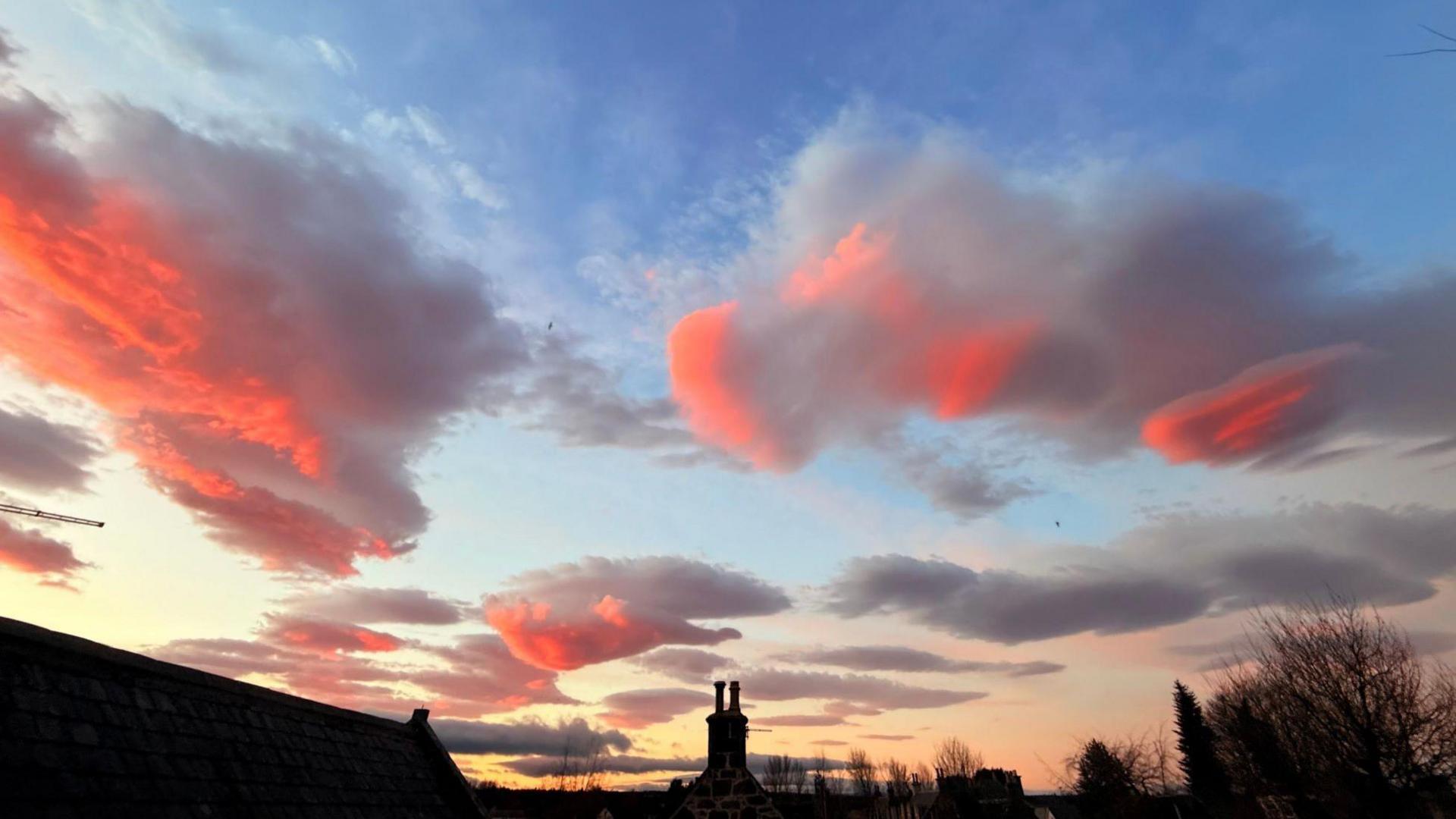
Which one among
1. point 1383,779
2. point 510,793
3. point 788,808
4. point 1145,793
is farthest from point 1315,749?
point 510,793

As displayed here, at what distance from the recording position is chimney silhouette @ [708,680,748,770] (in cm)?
1803

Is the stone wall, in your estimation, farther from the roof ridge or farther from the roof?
the roof ridge

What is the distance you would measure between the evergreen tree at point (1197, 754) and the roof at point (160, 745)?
94899 millimetres

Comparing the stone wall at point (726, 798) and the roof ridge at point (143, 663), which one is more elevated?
the roof ridge at point (143, 663)

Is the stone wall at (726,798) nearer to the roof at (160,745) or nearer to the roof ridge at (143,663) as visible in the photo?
the roof at (160,745)

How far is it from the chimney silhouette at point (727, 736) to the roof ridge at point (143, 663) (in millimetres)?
8388

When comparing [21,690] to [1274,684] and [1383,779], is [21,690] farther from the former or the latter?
[1274,684]

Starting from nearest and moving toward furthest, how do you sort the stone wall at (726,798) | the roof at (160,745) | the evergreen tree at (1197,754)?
1. the roof at (160,745)
2. the stone wall at (726,798)
3. the evergreen tree at (1197,754)

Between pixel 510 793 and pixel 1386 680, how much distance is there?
12824cm

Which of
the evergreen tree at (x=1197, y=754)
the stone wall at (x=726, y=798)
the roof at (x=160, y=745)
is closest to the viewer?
the roof at (x=160, y=745)

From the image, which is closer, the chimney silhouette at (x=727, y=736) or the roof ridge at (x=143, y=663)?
the roof ridge at (x=143, y=663)

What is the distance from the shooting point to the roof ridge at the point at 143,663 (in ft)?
32.6

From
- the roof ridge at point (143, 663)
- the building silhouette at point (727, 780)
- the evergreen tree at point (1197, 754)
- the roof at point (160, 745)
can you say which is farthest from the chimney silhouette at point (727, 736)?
the evergreen tree at point (1197, 754)

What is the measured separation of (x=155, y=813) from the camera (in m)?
9.41
